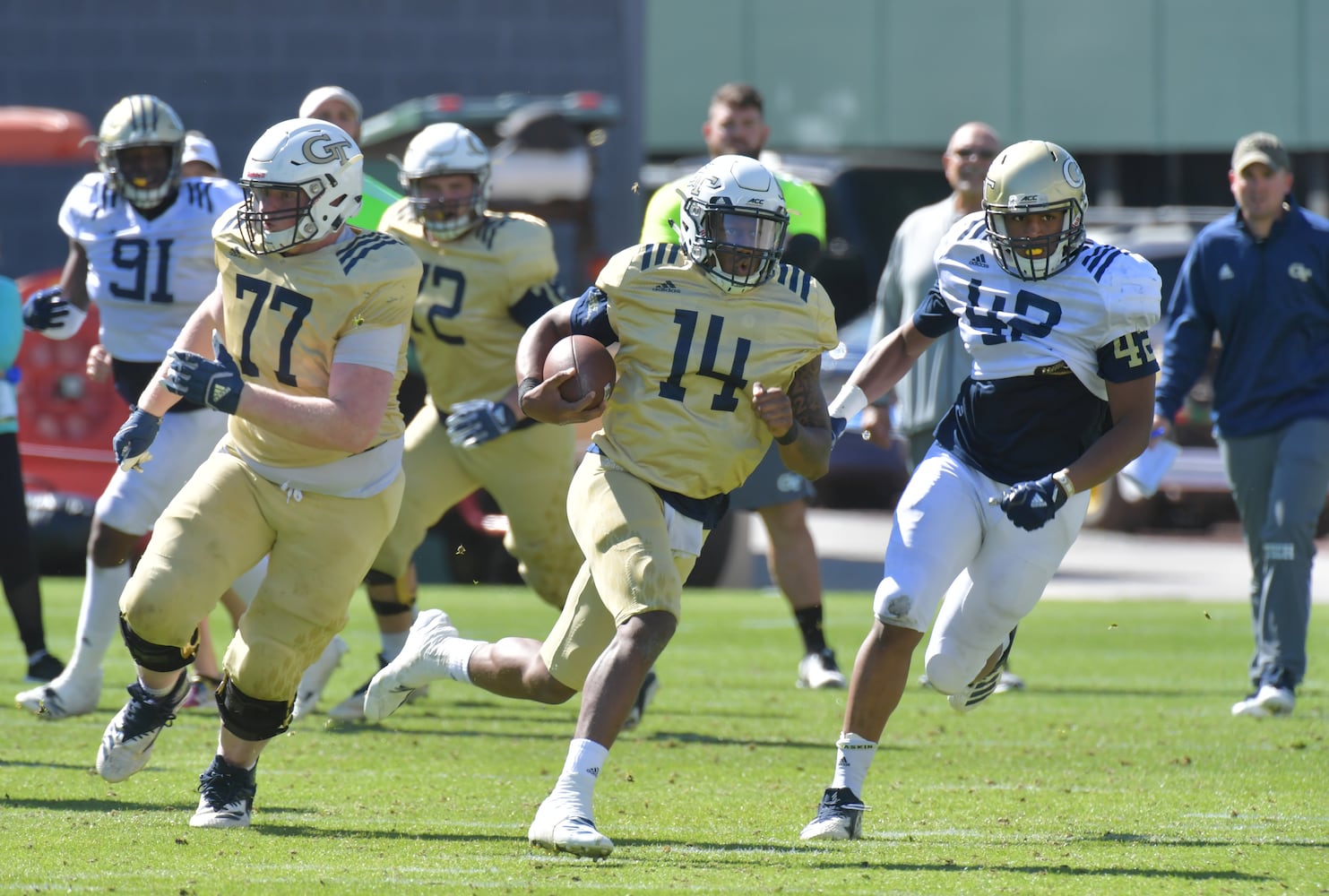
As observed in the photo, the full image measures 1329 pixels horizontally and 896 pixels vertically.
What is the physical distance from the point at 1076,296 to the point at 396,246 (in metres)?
1.72

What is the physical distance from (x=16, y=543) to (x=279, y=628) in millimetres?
3076

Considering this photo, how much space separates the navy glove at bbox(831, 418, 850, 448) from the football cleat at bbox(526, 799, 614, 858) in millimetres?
1195

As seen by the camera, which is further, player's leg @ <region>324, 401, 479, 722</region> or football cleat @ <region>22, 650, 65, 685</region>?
football cleat @ <region>22, 650, 65, 685</region>

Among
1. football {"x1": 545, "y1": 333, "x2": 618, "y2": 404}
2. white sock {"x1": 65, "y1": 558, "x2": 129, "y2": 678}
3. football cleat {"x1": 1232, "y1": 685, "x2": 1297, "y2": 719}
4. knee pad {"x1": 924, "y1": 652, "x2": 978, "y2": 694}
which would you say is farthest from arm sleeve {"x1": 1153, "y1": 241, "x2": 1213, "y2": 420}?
white sock {"x1": 65, "y1": 558, "x2": 129, "y2": 678}

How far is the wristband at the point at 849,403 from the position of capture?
5.46 m

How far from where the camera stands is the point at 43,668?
7.77 metres

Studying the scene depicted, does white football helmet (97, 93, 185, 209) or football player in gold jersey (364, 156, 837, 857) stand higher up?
white football helmet (97, 93, 185, 209)

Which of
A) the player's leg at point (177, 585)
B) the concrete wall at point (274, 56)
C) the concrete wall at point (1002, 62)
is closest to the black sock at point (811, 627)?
the player's leg at point (177, 585)

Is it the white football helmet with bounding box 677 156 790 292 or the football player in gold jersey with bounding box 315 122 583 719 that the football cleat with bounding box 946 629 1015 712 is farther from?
the football player in gold jersey with bounding box 315 122 583 719

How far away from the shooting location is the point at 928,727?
7.12m

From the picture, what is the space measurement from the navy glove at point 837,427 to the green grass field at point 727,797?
38.6 inches

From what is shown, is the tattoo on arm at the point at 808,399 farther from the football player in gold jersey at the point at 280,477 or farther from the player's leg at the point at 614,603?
the football player in gold jersey at the point at 280,477

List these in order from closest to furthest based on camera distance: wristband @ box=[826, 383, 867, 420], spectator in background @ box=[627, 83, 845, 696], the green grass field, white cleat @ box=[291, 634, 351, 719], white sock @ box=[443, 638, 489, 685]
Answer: the green grass field < white sock @ box=[443, 638, 489, 685] < wristband @ box=[826, 383, 867, 420] < white cleat @ box=[291, 634, 351, 719] < spectator in background @ box=[627, 83, 845, 696]

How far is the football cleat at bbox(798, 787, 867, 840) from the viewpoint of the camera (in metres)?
4.95
